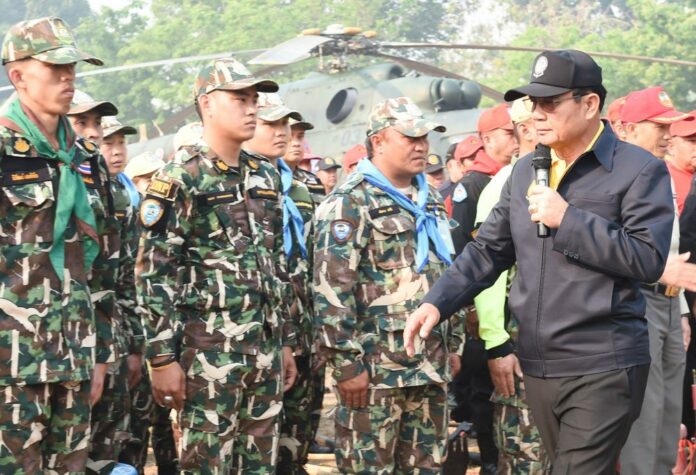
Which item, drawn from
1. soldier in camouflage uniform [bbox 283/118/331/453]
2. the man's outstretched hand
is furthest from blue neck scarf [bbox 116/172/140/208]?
the man's outstretched hand

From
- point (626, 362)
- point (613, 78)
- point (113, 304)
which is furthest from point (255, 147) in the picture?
point (613, 78)

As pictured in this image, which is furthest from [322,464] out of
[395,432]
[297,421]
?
[395,432]

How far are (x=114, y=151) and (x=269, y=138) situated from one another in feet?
3.26

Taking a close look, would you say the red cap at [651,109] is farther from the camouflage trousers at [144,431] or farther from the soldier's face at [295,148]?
the camouflage trousers at [144,431]

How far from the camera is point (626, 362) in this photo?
12.9ft

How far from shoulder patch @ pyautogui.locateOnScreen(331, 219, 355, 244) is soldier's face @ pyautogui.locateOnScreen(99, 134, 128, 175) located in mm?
1883

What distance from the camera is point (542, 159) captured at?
4023 millimetres

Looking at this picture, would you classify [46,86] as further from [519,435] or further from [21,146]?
[519,435]

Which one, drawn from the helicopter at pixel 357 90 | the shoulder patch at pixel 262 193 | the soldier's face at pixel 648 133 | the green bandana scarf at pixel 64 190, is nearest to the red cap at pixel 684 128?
the soldier's face at pixel 648 133

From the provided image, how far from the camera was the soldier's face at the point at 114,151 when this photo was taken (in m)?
6.71

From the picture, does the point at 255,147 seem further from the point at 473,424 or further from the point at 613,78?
the point at 613,78

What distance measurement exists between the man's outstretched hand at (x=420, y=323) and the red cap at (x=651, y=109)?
2816 millimetres

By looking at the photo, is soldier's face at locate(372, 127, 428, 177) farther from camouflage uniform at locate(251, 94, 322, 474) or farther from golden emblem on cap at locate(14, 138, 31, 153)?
golden emblem on cap at locate(14, 138, 31, 153)

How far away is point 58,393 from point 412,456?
6.31ft
